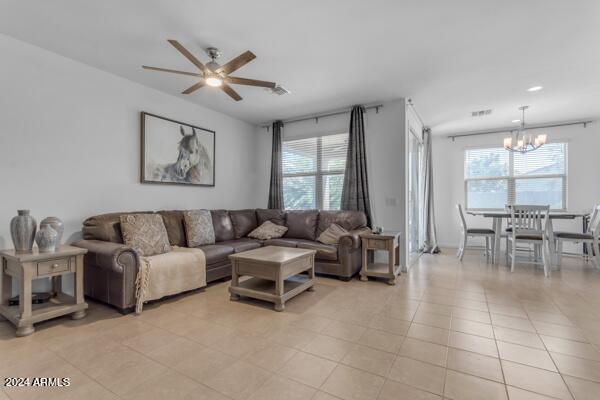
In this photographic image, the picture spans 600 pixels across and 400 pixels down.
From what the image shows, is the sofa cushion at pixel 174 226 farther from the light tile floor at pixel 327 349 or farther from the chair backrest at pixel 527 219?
the chair backrest at pixel 527 219

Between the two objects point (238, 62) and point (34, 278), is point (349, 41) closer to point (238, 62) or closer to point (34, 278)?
point (238, 62)

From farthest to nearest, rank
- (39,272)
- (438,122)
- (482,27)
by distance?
(438,122) < (482,27) < (39,272)

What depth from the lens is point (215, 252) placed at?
3547 mm

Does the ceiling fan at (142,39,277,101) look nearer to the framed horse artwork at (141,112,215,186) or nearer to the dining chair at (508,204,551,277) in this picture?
the framed horse artwork at (141,112,215,186)

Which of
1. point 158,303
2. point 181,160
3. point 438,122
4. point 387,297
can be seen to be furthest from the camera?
point 438,122

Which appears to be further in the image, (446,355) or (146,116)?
(146,116)

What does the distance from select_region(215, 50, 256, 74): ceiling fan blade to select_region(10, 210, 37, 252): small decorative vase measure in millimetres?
2150

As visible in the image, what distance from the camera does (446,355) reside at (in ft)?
6.42

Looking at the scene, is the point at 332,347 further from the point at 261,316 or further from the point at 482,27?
the point at 482,27

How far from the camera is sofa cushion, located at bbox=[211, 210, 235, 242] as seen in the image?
14.1ft

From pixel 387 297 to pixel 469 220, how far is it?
4393 millimetres

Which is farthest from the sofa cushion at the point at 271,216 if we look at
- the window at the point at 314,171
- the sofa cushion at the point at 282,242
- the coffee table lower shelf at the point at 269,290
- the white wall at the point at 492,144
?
the white wall at the point at 492,144

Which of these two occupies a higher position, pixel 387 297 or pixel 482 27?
pixel 482 27

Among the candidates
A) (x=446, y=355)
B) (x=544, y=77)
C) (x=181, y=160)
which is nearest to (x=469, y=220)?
(x=544, y=77)
